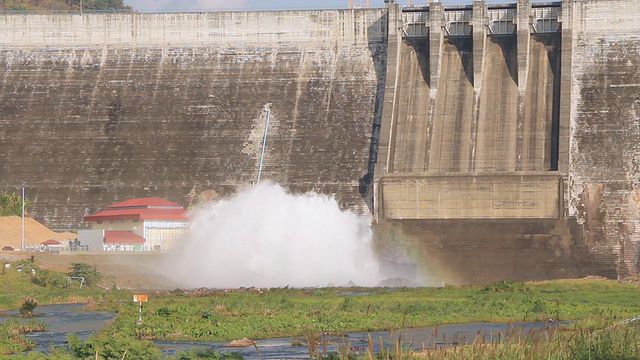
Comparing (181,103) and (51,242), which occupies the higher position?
(181,103)

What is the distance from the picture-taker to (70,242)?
58938mm

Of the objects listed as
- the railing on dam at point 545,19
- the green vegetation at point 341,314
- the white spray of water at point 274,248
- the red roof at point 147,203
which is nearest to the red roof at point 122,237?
the red roof at point 147,203

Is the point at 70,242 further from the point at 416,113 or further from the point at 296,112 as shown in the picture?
the point at 416,113

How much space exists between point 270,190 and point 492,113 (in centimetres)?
1292

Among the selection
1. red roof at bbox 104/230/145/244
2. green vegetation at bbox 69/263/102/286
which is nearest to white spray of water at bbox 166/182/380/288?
red roof at bbox 104/230/145/244

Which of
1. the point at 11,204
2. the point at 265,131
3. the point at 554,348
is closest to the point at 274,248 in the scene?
the point at 265,131

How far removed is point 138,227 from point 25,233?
275 inches

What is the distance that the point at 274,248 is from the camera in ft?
178

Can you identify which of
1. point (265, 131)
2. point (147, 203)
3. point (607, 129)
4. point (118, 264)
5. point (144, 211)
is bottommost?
point (118, 264)

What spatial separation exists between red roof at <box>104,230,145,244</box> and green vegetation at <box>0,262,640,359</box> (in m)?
6.81

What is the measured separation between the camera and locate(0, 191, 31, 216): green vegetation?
6366cm

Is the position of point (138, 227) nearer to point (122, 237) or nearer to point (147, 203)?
point (122, 237)

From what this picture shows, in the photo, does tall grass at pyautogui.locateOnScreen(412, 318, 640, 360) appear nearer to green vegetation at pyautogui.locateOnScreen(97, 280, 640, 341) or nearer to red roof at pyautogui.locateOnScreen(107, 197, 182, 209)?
green vegetation at pyautogui.locateOnScreen(97, 280, 640, 341)

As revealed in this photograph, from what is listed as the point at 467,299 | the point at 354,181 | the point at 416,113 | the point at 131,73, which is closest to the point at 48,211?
the point at 131,73
